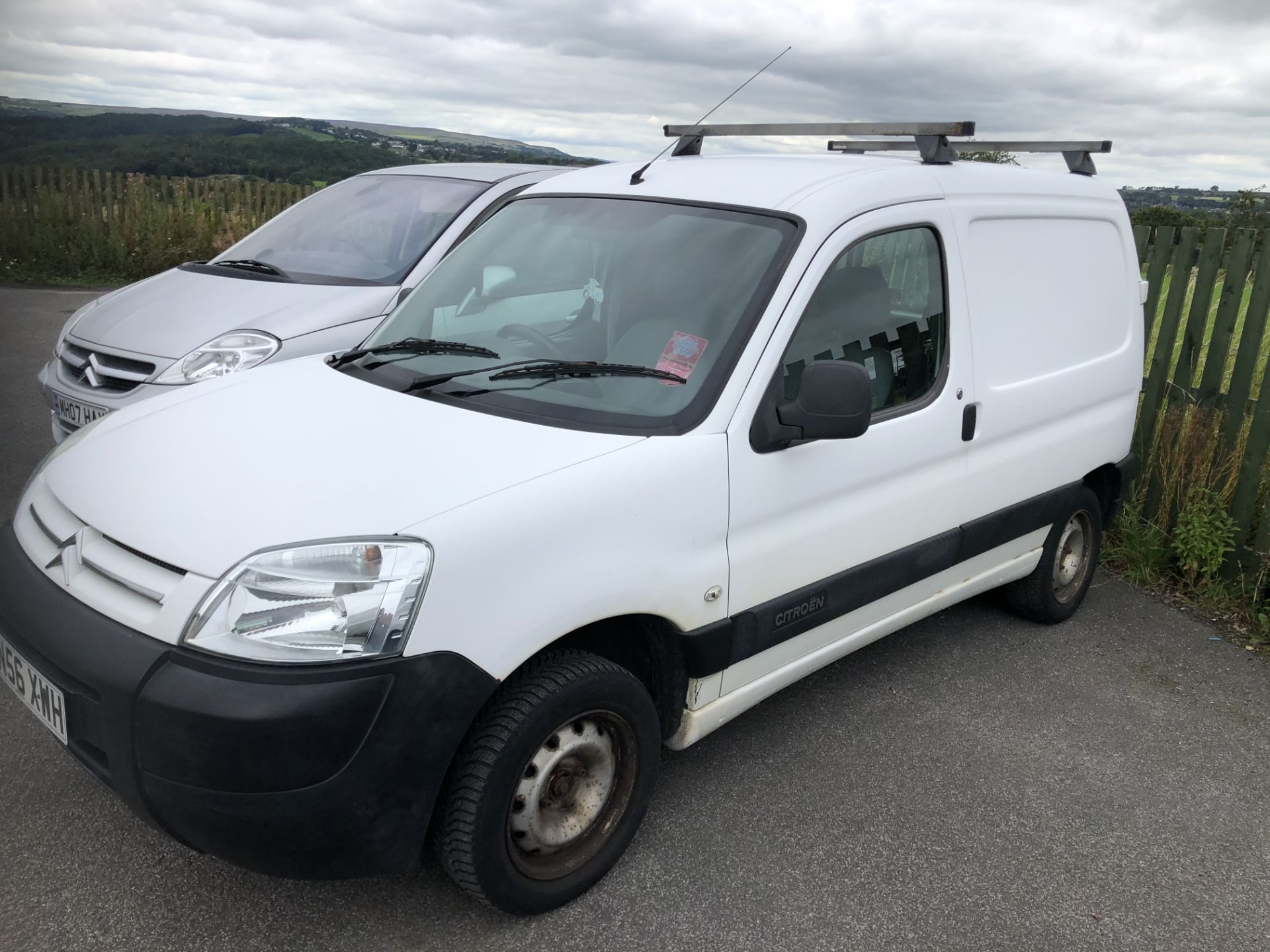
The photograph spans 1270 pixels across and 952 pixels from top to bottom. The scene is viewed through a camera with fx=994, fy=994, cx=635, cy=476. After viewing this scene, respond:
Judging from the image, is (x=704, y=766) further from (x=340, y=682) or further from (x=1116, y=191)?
(x=1116, y=191)

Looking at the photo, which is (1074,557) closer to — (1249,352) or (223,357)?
(1249,352)

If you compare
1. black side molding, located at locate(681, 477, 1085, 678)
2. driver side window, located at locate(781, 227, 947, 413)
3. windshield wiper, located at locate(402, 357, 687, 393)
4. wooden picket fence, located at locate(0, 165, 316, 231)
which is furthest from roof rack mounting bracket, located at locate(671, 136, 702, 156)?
wooden picket fence, located at locate(0, 165, 316, 231)

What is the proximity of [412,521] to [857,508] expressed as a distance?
58.2 inches

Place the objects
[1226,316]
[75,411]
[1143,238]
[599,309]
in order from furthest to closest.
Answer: [1143,238]
[1226,316]
[75,411]
[599,309]

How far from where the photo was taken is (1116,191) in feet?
14.3

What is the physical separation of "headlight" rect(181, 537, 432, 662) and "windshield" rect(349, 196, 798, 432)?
0.68 m

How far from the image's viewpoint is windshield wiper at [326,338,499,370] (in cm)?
304

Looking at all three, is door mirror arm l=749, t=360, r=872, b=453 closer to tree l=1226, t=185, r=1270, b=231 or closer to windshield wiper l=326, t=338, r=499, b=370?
windshield wiper l=326, t=338, r=499, b=370

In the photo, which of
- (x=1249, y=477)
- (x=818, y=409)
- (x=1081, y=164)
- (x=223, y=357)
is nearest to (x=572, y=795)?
(x=818, y=409)

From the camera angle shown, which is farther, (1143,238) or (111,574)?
(1143,238)

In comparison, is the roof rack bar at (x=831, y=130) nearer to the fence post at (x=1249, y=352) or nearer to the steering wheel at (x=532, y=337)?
the steering wheel at (x=532, y=337)

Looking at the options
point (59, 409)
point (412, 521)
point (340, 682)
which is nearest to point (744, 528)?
point (412, 521)

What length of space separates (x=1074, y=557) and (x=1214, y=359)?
1.60 metres

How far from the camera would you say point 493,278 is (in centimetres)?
338
